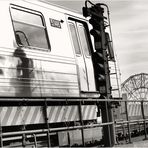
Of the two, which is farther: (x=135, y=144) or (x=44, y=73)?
(x=135, y=144)

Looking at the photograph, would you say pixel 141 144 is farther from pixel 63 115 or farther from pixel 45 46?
pixel 45 46

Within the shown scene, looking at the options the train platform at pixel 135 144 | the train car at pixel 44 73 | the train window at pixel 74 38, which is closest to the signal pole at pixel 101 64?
the train platform at pixel 135 144

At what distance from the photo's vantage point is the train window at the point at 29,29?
449 inches

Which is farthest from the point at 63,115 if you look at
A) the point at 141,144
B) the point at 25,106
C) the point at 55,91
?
the point at 141,144

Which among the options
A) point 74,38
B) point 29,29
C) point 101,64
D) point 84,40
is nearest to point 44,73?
point 29,29

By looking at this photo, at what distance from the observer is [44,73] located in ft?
38.7

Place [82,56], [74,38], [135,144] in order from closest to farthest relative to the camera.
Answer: [135,144], [74,38], [82,56]

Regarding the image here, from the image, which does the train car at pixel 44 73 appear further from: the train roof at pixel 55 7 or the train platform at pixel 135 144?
the train platform at pixel 135 144

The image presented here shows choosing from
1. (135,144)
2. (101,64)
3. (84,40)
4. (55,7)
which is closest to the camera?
(101,64)

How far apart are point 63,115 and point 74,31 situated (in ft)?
9.98

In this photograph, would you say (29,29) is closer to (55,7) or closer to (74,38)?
(55,7)

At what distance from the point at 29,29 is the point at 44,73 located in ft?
4.06

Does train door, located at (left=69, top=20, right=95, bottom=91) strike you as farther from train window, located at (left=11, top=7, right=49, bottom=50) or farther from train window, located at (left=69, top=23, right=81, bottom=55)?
train window, located at (left=11, top=7, right=49, bottom=50)

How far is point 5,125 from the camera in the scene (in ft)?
33.3
